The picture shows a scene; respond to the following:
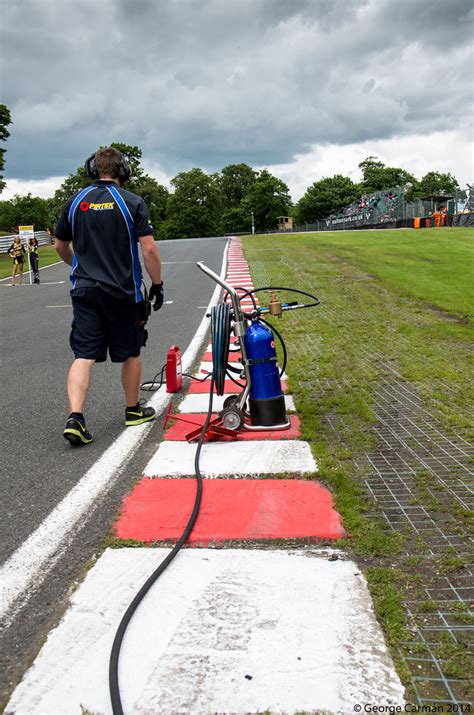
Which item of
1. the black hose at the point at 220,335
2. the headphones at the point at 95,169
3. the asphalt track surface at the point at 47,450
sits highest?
the headphones at the point at 95,169

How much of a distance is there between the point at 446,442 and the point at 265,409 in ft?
4.03

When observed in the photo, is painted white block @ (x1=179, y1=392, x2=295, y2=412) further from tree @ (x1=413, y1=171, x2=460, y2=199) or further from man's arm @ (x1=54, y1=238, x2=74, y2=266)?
tree @ (x1=413, y1=171, x2=460, y2=199)

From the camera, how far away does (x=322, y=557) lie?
2.43 metres

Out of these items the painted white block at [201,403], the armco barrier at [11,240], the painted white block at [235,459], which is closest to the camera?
the painted white block at [235,459]

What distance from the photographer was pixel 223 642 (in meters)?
1.93

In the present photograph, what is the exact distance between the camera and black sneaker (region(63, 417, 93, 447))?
12.7 ft

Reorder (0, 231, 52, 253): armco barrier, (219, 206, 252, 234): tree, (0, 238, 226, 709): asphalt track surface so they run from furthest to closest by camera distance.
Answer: (219, 206, 252, 234): tree < (0, 231, 52, 253): armco barrier < (0, 238, 226, 709): asphalt track surface

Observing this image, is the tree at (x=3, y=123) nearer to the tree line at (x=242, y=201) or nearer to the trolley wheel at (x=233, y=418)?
the trolley wheel at (x=233, y=418)

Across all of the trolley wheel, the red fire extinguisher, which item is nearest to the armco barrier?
the red fire extinguisher

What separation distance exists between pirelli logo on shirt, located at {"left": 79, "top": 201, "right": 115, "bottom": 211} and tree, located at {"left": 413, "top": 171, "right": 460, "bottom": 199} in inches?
4920

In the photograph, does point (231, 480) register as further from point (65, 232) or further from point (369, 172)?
point (369, 172)

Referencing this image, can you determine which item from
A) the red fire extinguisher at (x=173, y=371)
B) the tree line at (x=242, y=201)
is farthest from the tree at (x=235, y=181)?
the red fire extinguisher at (x=173, y=371)

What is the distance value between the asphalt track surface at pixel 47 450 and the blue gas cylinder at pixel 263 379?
0.76 meters

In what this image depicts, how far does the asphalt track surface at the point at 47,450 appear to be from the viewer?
84.2 inches
